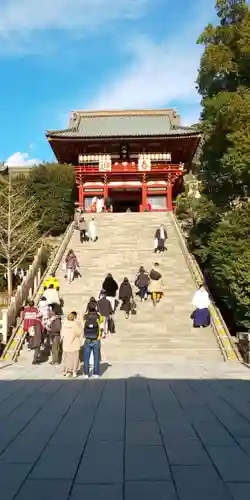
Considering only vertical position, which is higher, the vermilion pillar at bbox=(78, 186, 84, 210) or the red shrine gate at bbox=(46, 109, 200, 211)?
the red shrine gate at bbox=(46, 109, 200, 211)

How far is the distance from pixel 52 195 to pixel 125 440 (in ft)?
78.1

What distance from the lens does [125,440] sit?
444 centimetres

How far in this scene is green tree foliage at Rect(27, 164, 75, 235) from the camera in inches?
1058

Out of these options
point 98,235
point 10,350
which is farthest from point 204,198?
point 10,350

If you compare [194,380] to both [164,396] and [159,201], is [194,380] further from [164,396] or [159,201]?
[159,201]

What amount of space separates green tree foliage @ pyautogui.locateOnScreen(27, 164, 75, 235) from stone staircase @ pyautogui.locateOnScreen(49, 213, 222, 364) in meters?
2.37

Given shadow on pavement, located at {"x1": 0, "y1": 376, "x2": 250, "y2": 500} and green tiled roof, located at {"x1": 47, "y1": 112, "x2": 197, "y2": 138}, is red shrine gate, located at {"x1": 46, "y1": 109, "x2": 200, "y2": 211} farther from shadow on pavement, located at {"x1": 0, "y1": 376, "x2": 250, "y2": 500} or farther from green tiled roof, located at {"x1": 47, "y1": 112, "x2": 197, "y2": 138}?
shadow on pavement, located at {"x1": 0, "y1": 376, "x2": 250, "y2": 500}

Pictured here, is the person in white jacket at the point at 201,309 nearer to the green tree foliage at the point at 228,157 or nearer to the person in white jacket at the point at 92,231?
the green tree foliage at the point at 228,157

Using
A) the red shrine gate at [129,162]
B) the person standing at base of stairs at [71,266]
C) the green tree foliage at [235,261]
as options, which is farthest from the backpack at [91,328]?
the red shrine gate at [129,162]

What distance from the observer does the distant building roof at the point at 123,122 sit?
121ft

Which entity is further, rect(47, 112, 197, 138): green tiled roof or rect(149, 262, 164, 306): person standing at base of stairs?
rect(47, 112, 197, 138): green tiled roof

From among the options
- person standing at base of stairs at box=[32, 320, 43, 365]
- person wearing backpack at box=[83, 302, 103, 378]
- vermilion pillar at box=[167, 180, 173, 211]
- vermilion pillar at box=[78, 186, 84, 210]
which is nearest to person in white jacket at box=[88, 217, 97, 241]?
vermilion pillar at box=[78, 186, 84, 210]

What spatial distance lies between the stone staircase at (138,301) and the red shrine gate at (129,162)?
22.6ft

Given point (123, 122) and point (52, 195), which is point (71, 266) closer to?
point (52, 195)
